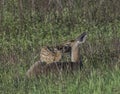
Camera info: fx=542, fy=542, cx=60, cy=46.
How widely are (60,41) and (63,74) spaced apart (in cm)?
321

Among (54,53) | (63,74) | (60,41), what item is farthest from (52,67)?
(60,41)

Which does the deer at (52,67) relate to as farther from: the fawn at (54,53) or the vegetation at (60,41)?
the fawn at (54,53)

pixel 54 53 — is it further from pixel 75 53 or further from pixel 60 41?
pixel 60 41

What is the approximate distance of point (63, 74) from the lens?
260 inches

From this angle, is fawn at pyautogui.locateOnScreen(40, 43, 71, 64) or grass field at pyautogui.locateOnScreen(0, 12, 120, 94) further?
fawn at pyautogui.locateOnScreen(40, 43, 71, 64)

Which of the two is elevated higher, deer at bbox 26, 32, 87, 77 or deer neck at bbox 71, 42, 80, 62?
deer neck at bbox 71, 42, 80, 62

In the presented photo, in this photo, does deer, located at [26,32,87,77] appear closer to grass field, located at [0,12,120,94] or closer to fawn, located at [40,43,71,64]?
grass field, located at [0,12,120,94]

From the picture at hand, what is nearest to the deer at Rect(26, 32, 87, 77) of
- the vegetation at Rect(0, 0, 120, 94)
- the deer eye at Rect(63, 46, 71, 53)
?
the vegetation at Rect(0, 0, 120, 94)

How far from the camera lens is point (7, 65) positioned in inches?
296

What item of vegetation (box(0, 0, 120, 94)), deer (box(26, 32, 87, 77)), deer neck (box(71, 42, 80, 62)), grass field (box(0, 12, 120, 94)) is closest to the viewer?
grass field (box(0, 12, 120, 94))

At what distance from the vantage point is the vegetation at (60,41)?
611 cm

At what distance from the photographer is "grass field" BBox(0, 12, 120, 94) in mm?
5988

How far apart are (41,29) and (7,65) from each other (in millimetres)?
3333

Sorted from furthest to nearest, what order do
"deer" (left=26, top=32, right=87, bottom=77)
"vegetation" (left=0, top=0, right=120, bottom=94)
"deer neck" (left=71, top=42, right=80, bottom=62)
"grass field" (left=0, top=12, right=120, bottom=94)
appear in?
1. "deer neck" (left=71, top=42, right=80, bottom=62)
2. "deer" (left=26, top=32, right=87, bottom=77)
3. "vegetation" (left=0, top=0, right=120, bottom=94)
4. "grass field" (left=0, top=12, right=120, bottom=94)
